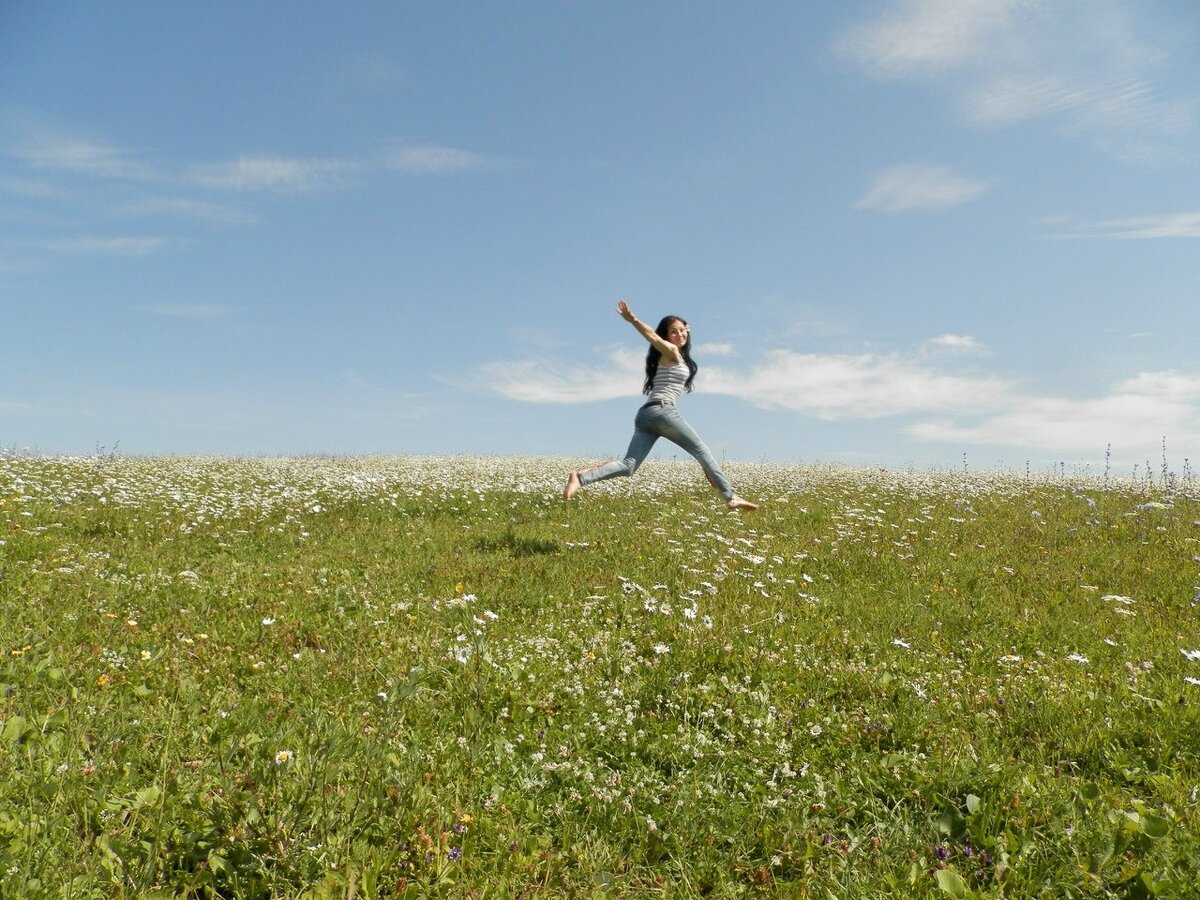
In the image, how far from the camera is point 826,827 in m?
3.72

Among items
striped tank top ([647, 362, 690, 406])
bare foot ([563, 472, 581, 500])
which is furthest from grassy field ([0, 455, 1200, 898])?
striped tank top ([647, 362, 690, 406])

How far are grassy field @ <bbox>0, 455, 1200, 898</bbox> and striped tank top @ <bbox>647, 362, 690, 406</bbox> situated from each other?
2134 mm

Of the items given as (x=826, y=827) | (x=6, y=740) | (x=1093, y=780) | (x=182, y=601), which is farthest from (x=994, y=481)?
(x=6, y=740)

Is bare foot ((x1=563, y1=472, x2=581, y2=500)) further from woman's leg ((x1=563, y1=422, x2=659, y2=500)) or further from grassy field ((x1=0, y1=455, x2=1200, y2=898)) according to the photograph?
grassy field ((x1=0, y1=455, x2=1200, y2=898))

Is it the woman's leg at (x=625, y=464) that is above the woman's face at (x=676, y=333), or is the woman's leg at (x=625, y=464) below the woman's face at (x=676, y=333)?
below

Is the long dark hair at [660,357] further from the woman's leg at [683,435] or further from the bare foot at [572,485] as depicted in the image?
the bare foot at [572,485]

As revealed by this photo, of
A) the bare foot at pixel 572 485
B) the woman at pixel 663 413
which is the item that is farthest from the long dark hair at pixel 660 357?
the bare foot at pixel 572 485

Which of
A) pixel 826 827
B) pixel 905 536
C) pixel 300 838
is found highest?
pixel 905 536

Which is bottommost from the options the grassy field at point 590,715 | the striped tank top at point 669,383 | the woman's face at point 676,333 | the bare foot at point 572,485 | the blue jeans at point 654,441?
the grassy field at point 590,715

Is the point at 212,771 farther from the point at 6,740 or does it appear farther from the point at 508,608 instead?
the point at 508,608

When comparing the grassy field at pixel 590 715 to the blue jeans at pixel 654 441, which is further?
the blue jeans at pixel 654 441

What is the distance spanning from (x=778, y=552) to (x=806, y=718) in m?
4.80

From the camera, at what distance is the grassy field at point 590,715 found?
3049 mm

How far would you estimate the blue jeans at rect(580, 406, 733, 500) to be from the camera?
33.9 ft
